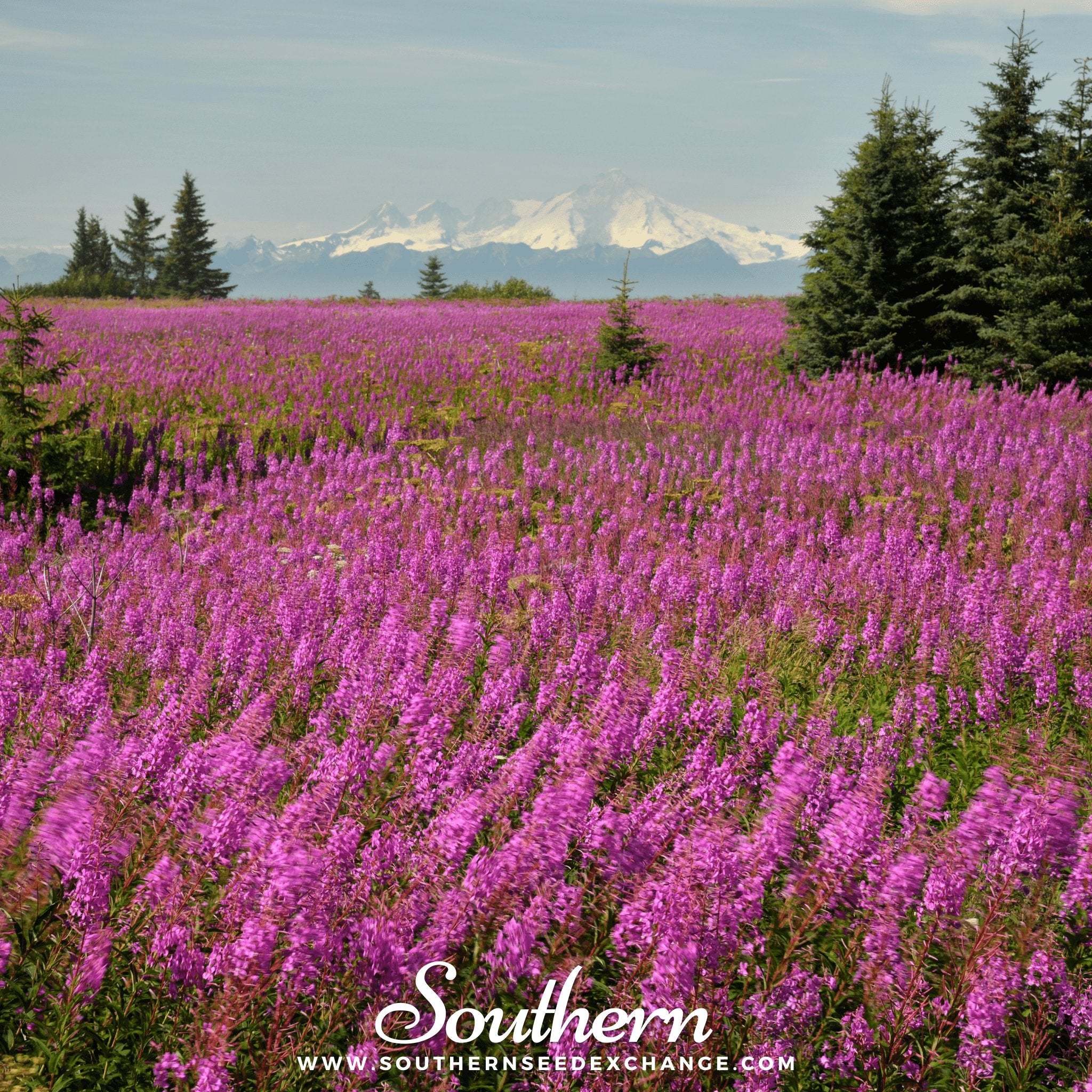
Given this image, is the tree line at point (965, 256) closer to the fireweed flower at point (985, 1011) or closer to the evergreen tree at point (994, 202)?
the evergreen tree at point (994, 202)

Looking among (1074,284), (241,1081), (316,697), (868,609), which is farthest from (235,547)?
(1074,284)

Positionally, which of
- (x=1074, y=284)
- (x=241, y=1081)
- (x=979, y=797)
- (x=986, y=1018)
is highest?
(x=1074, y=284)

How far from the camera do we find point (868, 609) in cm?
723

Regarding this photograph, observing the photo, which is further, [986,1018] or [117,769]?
[117,769]

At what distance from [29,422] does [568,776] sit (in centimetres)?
1166

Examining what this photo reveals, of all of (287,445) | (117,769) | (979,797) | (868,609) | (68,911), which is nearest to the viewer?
(68,911)

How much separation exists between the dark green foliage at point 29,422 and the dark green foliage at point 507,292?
113 feet

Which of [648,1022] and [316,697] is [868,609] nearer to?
[316,697]

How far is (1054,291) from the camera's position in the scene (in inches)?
687

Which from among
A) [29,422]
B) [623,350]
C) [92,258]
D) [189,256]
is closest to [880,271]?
[623,350]

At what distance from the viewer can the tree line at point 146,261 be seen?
2618 inches

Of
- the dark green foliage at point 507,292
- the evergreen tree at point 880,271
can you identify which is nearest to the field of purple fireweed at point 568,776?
the evergreen tree at point 880,271

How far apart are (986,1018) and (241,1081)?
225cm

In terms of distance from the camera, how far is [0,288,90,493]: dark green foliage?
1166 centimetres
